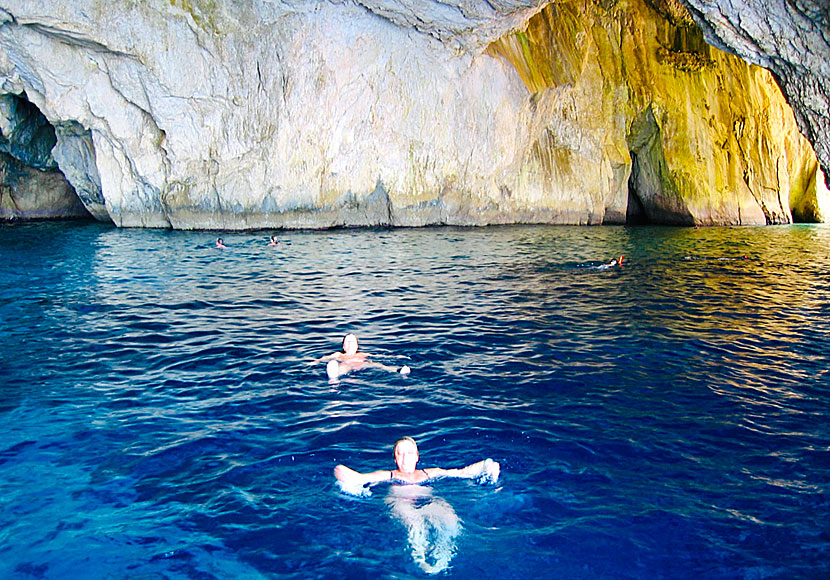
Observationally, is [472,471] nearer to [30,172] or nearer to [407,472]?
[407,472]

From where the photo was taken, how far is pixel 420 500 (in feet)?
20.6

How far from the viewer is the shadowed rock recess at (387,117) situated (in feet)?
86.9

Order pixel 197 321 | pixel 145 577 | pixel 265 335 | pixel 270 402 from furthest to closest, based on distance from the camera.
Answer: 1. pixel 197 321
2. pixel 265 335
3. pixel 270 402
4. pixel 145 577

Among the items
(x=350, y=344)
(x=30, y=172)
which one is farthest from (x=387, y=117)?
(x=30, y=172)

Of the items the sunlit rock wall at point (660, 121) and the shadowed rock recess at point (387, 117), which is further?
the sunlit rock wall at point (660, 121)

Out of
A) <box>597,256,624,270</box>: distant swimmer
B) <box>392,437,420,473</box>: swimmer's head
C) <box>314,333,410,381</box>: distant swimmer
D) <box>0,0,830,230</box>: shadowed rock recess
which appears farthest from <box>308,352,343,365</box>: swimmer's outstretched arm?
<box>0,0,830,230</box>: shadowed rock recess

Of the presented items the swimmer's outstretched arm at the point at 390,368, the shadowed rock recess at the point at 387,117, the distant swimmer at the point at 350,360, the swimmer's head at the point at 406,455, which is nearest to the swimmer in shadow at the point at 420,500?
the swimmer's head at the point at 406,455

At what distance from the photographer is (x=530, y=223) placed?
117 feet

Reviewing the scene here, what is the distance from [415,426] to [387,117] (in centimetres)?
2457

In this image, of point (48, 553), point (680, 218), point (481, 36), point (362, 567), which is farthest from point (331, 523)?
point (680, 218)

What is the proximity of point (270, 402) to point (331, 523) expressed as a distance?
3.16 meters

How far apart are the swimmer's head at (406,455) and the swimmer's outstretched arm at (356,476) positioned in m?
0.18

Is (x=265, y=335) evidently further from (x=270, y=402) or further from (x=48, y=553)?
(x=48, y=553)

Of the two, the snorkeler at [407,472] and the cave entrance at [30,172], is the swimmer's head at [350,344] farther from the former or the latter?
the cave entrance at [30,172]
